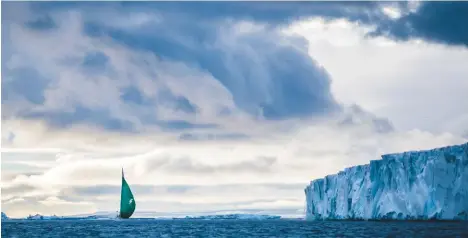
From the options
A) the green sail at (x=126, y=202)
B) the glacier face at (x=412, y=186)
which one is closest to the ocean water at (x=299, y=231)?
the glacier face at (x=412, y=186)

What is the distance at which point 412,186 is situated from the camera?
73.9 meters

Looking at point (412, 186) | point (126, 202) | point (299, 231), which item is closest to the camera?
point (299, 231)

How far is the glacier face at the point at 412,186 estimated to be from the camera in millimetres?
70500

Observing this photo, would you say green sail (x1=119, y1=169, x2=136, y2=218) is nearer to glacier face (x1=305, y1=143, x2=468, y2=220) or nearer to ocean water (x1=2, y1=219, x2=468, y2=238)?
ocean water (x1=2, y1=219, x2=468, y2=238)

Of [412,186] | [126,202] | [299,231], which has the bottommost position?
[299,231]

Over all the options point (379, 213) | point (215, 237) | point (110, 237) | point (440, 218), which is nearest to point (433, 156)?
point (440, 218)

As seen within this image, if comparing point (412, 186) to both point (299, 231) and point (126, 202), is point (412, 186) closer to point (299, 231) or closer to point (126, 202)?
point (299, 231)

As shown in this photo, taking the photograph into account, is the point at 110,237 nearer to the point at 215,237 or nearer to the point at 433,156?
the point at 215,237

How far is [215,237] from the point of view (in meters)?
53.6

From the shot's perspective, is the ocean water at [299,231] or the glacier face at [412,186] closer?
the ocean water at [299,231]

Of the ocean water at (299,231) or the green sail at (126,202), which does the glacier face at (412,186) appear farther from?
the green sail at (126,202)

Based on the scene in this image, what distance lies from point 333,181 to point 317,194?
7.27 m

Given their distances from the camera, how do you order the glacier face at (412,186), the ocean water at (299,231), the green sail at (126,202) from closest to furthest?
the ocean water at (299,231) < the glacier face at (412,186) < the green sail at (126,202)

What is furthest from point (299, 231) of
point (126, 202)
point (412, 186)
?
point (126, 202)
